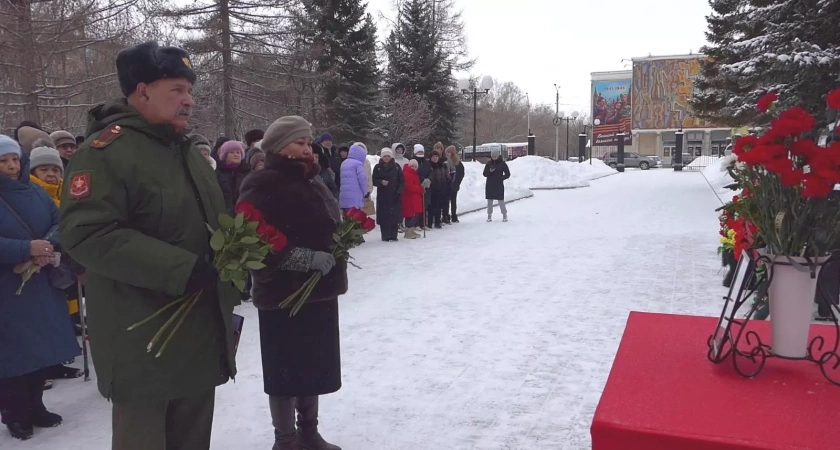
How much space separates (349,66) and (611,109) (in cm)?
6174

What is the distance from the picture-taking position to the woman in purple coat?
10.3 metres

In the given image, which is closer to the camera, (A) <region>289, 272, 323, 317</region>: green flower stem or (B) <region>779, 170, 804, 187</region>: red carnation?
(B) <region>779, 170, 804, 187</region>: red carnation

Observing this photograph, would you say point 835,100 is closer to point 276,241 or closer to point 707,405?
point 707,405

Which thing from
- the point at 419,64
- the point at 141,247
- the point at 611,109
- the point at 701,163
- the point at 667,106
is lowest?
the point at 701,163

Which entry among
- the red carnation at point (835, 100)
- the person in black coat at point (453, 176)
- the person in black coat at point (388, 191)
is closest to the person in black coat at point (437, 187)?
the person in black coat at point (453, 176)

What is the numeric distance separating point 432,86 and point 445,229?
18.6 meters

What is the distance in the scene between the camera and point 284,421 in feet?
10.5

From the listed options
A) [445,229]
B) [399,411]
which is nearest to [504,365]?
[399,411]

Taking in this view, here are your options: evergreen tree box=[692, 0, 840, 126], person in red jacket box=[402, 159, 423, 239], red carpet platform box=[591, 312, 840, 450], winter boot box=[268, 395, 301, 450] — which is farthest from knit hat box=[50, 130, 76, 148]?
evergreen tree box=[692, 0, 840, 126]

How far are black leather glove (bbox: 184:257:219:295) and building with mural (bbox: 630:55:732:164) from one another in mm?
74059

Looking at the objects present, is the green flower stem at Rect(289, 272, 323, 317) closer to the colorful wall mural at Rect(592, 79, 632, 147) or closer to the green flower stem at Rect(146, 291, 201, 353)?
the green flower stem at Rect(146, 291, 201, 353)

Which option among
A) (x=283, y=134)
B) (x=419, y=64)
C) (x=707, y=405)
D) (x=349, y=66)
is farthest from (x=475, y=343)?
(x=419, y=64)

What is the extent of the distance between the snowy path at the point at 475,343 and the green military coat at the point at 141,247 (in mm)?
1455

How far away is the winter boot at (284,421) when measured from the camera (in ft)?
10.4
